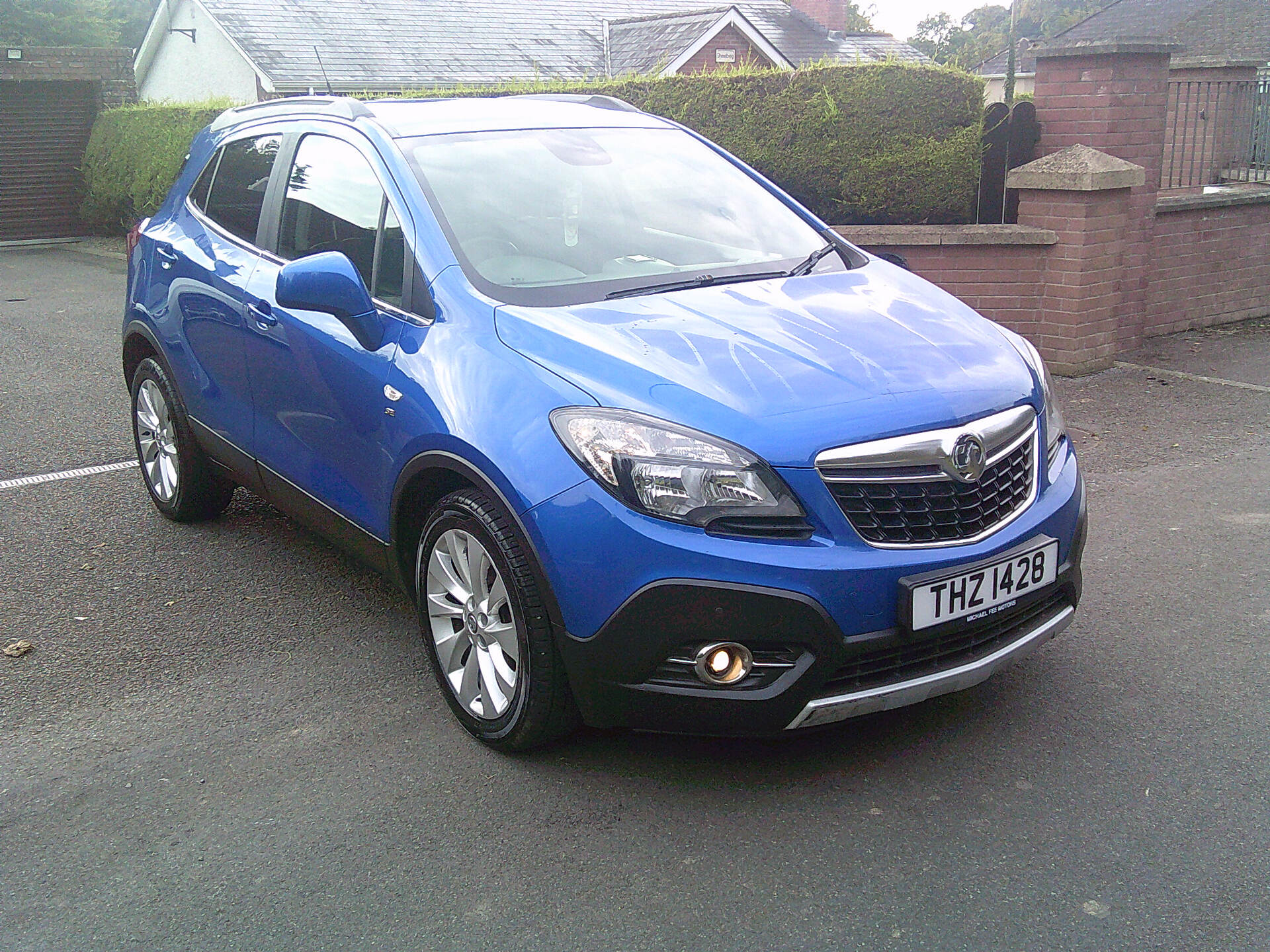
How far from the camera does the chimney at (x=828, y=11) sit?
154 feet

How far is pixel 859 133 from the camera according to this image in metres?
8.80

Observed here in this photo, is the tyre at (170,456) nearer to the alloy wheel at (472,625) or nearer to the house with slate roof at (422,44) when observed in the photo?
the alloy wheel at (472,625)

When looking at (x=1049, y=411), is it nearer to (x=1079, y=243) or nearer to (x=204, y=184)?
(x=204, y=184)

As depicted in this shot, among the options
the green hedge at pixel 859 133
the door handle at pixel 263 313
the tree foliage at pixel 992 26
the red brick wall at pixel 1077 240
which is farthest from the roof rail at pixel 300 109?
the tree foliage at pixel 992 26

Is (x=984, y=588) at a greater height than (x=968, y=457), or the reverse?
(x=968, y=457)

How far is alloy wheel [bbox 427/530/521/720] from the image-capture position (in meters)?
3.31

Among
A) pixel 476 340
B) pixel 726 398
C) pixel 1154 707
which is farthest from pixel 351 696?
pixel 1154 707

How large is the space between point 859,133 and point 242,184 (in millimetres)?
5205

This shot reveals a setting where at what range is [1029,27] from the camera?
74750 mm

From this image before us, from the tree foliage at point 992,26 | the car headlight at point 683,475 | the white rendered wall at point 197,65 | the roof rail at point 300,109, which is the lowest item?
the car headlight at point 683,475

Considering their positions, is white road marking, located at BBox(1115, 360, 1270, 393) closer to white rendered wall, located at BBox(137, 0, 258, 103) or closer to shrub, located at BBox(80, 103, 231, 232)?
shrub, located at BBox(80, 103, 231, 232)

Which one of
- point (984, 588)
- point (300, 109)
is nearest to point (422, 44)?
point (300, 109)

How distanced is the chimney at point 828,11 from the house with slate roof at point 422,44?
9.77m

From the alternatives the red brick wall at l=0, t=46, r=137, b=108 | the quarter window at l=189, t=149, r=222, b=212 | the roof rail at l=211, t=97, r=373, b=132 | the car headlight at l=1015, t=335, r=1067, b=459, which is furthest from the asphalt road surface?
the red brick wall at l=0, t=46, r=137, b=108
